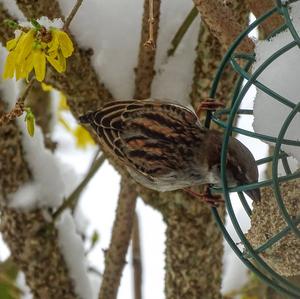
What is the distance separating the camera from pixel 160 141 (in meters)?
2.24

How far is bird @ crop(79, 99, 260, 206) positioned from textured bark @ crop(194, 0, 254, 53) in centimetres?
37

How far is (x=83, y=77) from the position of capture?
243 cm

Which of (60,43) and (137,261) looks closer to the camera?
(60,43)

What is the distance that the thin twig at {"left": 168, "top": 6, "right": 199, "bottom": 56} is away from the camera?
7.76ft

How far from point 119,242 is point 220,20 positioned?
1163 millimetres

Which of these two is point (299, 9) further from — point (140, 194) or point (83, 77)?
point (140, 194)

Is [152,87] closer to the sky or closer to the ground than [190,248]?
closer to the sky

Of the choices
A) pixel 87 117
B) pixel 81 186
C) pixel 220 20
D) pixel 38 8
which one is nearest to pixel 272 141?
pixel 220 20

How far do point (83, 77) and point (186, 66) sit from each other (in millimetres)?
340

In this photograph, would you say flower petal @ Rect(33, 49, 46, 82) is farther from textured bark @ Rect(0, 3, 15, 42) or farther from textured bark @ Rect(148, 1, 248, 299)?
textured bark @ Rect(148, 1, 248, 299)

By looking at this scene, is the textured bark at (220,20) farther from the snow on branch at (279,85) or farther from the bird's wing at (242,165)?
the bird's wing at (242,165)

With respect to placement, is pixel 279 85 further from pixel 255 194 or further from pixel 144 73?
pixel 144 73

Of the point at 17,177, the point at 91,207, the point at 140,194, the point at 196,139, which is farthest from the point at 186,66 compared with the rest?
the point at 91,207

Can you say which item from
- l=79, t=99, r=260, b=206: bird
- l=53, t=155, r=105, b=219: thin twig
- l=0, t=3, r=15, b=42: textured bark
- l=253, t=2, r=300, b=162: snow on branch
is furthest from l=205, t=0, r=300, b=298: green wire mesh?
l=53, t=155, r=105, b=219: thin twig
